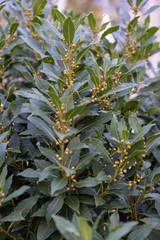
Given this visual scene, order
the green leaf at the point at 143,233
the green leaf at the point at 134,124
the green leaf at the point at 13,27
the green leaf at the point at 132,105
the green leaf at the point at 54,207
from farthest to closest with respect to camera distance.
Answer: the green leaf at the point at 13,27 < the green leaf at the point at 132,105 < the green leaf at the point at 134,124 < the green leaf at the point at 54,207 < the green leaf at the point at 143,233

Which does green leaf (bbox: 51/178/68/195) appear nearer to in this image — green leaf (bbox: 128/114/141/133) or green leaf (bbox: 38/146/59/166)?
green leaf (bbox: 38/146/59/166)

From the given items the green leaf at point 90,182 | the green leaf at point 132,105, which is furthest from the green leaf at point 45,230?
the green leaf at point 132,105

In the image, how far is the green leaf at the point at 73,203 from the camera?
37.7 inches

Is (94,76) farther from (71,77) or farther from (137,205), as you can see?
(137,205)

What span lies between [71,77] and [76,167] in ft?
1.36

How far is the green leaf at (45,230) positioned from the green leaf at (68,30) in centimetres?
73

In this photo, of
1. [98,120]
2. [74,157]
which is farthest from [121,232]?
[98,120]

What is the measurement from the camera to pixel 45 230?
991mm

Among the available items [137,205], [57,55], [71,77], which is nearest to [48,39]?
[57,55]

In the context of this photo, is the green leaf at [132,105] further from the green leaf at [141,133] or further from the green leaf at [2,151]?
the green leaf at [2,151]

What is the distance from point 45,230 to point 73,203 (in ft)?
0.48

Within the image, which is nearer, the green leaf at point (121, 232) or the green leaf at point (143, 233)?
the green leaf at point (121, 232)

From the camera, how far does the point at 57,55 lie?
1194 millimetres

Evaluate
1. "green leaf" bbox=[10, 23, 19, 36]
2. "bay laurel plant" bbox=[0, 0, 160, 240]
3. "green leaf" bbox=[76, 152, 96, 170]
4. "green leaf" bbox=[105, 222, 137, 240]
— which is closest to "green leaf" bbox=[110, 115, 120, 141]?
"bay laurel plant" bbox=[0, 0, 160, 240]
